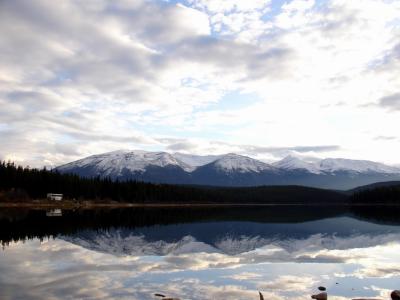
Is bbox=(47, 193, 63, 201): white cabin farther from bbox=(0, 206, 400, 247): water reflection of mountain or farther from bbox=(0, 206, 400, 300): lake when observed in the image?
bbox=(0, 206, 400, 300): lake

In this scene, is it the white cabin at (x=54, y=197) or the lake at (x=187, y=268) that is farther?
the white cabin at (x=54, y=197)

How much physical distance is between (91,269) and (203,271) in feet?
26.8

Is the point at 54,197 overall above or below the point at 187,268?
above

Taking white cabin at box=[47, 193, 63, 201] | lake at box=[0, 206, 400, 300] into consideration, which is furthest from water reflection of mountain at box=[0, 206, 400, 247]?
white cabin at box=[47, 193, 63, 201]

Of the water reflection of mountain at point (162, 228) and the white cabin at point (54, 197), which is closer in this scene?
the water reflection of mountain at point (162, 228)

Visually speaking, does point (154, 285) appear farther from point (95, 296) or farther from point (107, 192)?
point (107, 192)

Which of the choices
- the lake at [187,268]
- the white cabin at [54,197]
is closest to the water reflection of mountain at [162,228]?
the lake at [187,268]

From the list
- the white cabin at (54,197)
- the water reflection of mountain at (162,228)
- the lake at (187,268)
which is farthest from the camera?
the white cabin at (54,197)

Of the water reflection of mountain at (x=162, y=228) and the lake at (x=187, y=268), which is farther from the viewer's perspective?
the water reflection of mountain at (x=162, y=228)

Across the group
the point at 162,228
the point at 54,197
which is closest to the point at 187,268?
the point at 162,228

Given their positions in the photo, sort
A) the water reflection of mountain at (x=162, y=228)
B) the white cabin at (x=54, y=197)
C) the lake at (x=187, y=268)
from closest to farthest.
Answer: the lake at (x=187, y=268) → the water reflection of mountain at (x=162, y=228) → the white cabin at (x=54, y=197)

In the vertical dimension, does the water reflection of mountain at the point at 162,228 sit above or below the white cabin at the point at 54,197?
below

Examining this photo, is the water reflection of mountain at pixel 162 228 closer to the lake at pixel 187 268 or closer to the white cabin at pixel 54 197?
the lake at pixel 187 268

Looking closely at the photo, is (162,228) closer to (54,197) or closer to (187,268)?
(187,268)
